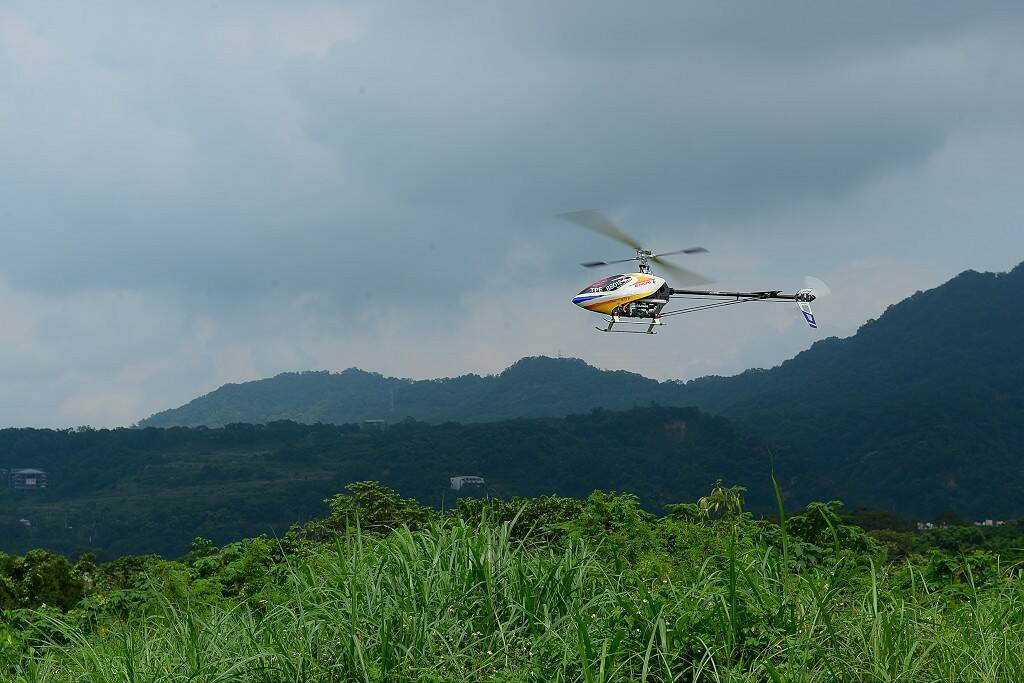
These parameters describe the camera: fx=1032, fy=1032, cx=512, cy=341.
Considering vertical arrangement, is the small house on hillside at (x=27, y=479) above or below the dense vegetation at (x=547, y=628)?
above

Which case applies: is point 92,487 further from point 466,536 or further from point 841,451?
point 466,536

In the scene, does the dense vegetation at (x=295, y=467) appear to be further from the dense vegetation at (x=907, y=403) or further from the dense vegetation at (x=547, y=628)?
the dense vegetation at (x=547, y=628)

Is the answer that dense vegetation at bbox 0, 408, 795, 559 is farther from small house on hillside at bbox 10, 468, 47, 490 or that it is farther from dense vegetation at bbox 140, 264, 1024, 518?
dense vegetation at bbox 140, 264, 1024, 518

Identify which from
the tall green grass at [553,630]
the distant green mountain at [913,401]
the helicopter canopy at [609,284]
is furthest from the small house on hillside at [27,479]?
the tall green grass at [553,630]

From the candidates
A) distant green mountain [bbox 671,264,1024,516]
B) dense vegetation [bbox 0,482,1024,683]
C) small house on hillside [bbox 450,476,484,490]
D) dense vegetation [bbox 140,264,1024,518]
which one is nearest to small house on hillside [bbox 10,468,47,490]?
small house on hillside [bbox 450,476,484,490]

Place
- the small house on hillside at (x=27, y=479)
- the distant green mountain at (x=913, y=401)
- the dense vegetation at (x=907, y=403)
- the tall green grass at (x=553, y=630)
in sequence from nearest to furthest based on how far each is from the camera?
1. the tall green grass at (x=553, y=630)
2. the dense vegetation at (x=907, y=403)
3. the distant green mountain at (x=913, y=401)
4. the small house on hillside at (x=27, y=479)

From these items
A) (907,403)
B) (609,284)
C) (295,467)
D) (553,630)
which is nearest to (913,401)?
(907,403)

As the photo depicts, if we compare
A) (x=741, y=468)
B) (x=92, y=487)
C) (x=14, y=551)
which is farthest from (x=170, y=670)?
(x=92, y=487)
